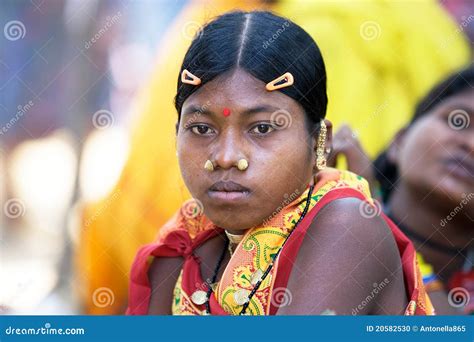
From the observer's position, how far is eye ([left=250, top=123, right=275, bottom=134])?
2351 mm

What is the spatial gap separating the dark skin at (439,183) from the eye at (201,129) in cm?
124

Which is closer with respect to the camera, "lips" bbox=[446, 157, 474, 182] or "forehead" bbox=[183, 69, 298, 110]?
"forehead" bbox=[183, 69, 298, 110]

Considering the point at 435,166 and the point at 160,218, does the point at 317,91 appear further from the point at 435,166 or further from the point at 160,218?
the point at 160,218

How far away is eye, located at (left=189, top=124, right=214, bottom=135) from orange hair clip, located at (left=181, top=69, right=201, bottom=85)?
14 centimetres

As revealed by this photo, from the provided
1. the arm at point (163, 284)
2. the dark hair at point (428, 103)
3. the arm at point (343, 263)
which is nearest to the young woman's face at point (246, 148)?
the arm at point (343, 263)

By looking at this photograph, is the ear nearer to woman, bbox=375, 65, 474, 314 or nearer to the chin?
woman, bbox=375, 65, 474, 314

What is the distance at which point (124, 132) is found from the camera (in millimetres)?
3877

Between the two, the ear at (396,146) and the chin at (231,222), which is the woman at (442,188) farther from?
the chin at (231,222)

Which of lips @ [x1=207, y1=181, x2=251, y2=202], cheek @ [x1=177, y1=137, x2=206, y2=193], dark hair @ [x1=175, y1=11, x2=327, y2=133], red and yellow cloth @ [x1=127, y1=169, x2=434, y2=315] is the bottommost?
red and yellow cloth @ [x1=127, y1=169, x2=434, y2=315]

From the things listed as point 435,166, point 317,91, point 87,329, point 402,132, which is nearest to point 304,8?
point 402,132

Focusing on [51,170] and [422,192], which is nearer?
[422,192]

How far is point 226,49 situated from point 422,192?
54.2 inches

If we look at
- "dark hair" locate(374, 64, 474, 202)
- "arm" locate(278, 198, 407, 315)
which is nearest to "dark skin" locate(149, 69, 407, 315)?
"arm" locate(278, 198, 407, 315)

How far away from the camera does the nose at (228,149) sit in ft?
7.59
